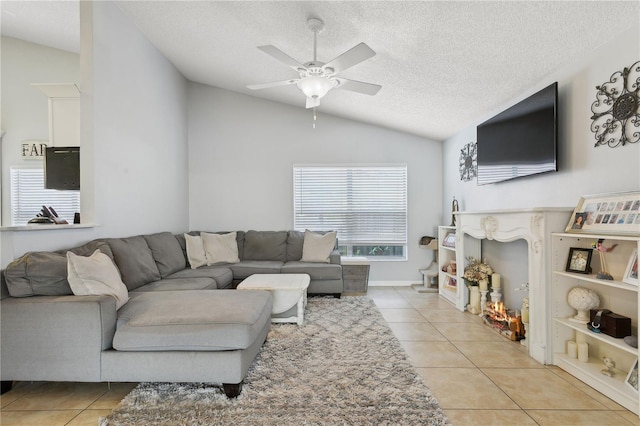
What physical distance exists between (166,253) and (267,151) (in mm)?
2364

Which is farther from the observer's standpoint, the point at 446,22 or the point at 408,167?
the point at 408,167

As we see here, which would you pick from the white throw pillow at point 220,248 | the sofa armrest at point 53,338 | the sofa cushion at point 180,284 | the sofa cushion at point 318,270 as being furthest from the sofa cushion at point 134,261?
the sofa cushion at point 318,270

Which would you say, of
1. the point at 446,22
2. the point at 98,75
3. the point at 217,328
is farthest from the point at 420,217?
the point at 98,75

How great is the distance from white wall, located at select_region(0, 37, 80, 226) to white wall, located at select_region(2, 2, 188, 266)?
19cm

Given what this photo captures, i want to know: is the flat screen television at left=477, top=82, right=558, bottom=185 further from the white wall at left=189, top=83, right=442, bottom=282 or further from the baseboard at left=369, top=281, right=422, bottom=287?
the baseboard at left=369, top=281, right=422, bottom=287

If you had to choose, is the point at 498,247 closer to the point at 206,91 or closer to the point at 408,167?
the point at 408,167

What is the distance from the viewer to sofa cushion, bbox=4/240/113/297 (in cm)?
205

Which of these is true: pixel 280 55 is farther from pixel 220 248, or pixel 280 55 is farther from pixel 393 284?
pixel 393 284

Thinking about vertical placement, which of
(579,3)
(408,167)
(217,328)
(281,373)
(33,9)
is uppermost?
(33,9)

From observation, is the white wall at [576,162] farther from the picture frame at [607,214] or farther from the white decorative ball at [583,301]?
the white decorative ball at [583,301]

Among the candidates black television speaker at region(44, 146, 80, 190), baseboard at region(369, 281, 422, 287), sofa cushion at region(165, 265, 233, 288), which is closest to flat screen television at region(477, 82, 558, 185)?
baseboard at region(369, 281, 422, 287)

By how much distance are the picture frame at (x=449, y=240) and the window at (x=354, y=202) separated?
0.84 m

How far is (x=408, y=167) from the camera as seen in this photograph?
539 centimetres

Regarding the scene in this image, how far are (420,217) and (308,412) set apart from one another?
410 cm
